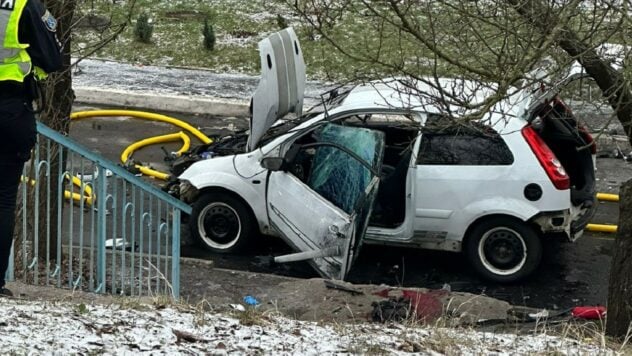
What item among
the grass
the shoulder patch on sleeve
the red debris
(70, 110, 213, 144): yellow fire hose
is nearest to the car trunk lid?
the red debris

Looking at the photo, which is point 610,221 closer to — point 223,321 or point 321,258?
point 321,258

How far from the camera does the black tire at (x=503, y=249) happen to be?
860 cm

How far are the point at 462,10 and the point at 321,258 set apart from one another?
10.1 ft

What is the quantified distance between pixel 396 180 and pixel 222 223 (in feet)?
5.54

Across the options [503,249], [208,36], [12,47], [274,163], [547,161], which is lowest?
[503,249]

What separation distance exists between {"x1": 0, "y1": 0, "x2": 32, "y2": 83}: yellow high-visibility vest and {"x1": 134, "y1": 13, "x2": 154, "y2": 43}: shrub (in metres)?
12.7

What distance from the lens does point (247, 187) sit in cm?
912

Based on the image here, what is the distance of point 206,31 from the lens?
55.8 ft

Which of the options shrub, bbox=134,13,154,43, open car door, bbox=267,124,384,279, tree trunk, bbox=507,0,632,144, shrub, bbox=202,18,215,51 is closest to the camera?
tree trunk, bbox=507,0,632,144

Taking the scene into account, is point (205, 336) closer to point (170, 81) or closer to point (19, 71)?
point (19, 71)

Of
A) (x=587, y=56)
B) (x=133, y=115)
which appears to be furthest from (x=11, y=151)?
(x=133, y=115)

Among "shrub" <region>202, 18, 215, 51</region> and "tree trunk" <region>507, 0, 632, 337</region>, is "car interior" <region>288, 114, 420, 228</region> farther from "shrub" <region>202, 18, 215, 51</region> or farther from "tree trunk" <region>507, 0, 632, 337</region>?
"shrub" <region>202, 18, 215, 51</region>

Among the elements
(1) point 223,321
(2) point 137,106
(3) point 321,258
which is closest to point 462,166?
(3) point 321,258

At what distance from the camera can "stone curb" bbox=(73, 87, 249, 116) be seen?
14.2m
